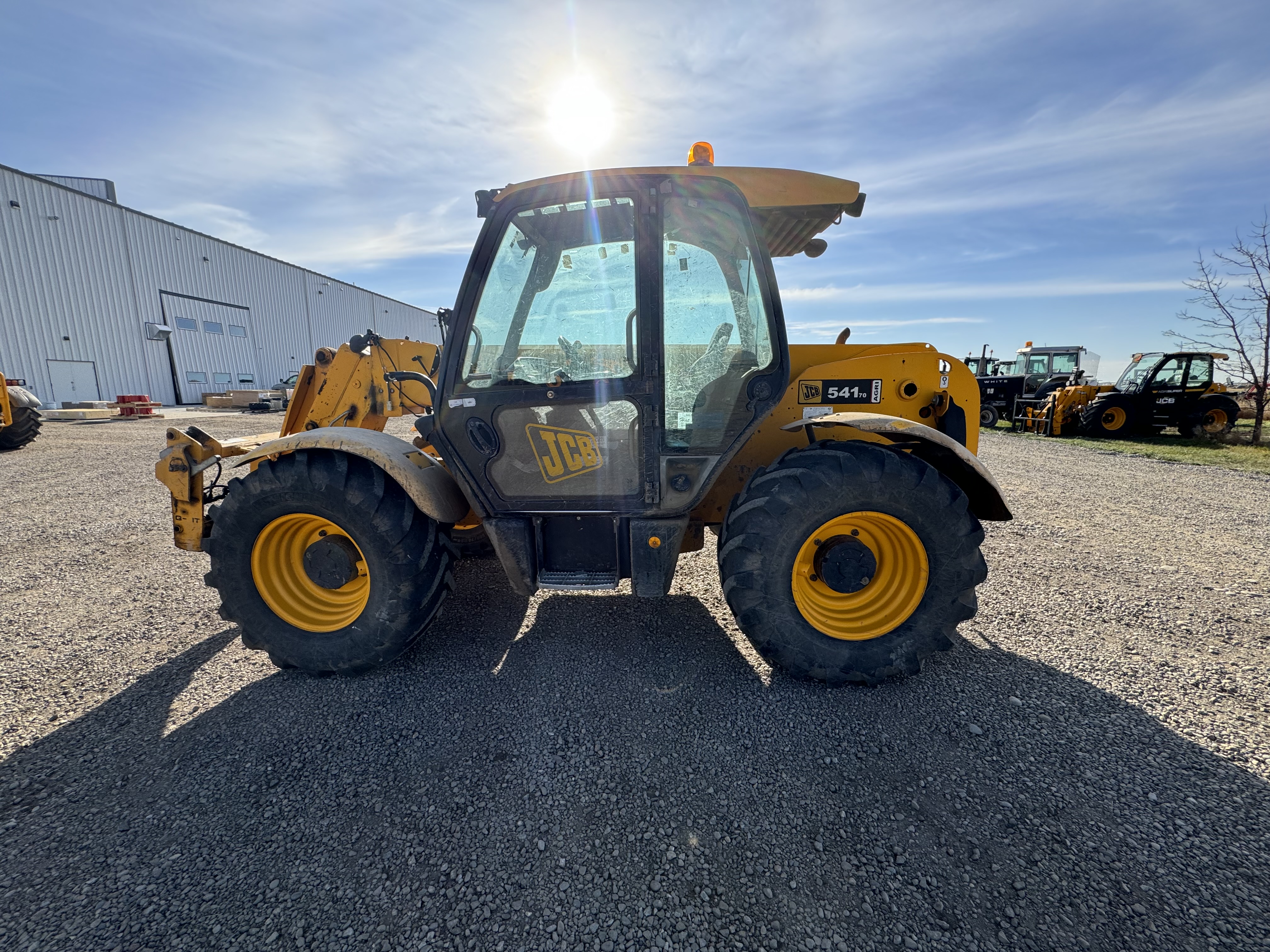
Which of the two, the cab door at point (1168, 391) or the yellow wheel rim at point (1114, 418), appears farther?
the yellow wheel rim at point (1114, 418)

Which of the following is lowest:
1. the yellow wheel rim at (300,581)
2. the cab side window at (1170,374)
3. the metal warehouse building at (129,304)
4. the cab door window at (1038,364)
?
the yellow wheel rim at (300,581)

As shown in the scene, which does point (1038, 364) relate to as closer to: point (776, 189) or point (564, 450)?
point (776, 189)

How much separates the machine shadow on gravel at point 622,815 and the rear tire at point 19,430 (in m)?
11.8

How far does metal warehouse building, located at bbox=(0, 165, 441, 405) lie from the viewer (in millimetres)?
18531

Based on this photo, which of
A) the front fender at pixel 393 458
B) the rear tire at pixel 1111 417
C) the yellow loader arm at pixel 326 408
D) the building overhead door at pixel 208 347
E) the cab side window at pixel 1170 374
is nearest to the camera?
the front fender at pixel 393 458

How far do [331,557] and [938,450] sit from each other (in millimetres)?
2963

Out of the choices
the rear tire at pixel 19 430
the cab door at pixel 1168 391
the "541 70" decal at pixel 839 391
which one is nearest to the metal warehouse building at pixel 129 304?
the rear tire at pixel 19 430

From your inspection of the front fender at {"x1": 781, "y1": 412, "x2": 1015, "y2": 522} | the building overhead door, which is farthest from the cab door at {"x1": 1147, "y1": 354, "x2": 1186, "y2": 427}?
the building overhead door

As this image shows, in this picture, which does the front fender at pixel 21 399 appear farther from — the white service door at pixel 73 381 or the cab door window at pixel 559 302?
the cab door window at pixel 559 302

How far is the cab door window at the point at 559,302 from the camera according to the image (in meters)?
2.50

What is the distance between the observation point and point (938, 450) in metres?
2.62

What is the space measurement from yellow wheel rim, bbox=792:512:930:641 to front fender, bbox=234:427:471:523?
1.66 meters

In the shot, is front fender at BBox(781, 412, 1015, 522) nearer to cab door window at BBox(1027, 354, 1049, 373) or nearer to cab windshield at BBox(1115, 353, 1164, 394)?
cab windshield at BBox(1115, 353, 1164, 394)

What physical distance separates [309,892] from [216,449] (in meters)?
2.39
